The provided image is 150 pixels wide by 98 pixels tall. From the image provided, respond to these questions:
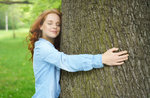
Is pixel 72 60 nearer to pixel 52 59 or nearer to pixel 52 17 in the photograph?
pixel 52 59

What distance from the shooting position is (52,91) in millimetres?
2514

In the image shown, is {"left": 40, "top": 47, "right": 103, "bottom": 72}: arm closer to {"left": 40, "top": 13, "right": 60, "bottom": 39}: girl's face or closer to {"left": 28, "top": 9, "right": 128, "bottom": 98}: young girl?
{"left": 28, "top": 9, "right": 128, "bottom": 98}: young girl

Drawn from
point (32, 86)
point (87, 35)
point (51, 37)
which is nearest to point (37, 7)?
point (32, 86)

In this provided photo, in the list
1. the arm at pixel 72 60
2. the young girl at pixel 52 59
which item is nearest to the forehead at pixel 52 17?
the young girl at pixel 52 59

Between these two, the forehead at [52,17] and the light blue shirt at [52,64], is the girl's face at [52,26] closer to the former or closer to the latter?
the forehead at [52,17]

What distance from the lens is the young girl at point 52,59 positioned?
82.8 inches

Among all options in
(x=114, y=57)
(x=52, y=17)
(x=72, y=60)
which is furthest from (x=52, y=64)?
(x=114, y=57)

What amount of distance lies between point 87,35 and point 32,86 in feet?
14.1

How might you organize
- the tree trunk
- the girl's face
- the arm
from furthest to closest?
the girl's face < the arm < the tree trunk

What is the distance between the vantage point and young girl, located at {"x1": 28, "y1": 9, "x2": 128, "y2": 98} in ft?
6.90

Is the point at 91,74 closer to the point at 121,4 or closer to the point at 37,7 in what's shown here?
the point at 121,4

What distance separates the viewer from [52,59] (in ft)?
7.66

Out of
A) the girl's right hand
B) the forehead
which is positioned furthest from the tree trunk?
the forehead

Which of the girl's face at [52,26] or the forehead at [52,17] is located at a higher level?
the forehead at [52,17]
